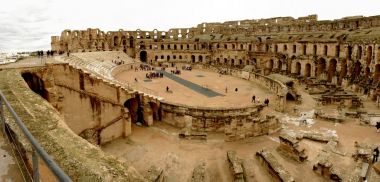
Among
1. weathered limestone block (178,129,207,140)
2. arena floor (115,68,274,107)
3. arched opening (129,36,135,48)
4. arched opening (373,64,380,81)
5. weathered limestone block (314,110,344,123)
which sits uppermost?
arched opening (129,36,135,48)

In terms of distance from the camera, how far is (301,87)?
32.2 m

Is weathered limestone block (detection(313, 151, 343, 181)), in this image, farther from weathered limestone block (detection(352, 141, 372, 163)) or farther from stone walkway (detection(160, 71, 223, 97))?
stone walkway (detection(160, 71, 223, 97))

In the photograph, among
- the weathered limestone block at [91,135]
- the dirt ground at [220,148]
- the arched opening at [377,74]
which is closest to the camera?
the dirt ground at [220,148]

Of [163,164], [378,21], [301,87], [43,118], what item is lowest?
[163,164]

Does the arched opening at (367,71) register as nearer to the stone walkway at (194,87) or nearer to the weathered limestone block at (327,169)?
the stone walkway at (194,87)

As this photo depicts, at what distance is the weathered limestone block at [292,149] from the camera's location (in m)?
14.7

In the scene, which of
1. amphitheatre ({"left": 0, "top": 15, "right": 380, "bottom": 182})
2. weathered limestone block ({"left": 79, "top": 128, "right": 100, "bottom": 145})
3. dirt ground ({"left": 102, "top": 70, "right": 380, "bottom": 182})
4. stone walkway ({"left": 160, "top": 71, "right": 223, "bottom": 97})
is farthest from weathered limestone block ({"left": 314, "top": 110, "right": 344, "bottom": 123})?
weathered limestone block ({"left": 79, "top": 128, "right": 100, "bottom": 145})

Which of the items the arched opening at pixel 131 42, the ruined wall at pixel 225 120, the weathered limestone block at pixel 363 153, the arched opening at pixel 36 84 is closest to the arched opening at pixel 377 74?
the ruined wall at pixel 225 120

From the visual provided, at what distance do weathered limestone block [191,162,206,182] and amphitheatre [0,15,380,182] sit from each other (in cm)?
7

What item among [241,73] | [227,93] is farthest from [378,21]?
[227,93]

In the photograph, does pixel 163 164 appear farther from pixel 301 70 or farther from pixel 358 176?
pixel 301 70

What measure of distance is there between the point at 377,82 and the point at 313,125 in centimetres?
1383

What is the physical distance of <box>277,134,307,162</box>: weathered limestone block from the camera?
1465 centimetres

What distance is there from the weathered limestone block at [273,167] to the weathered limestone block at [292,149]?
1.34 meters
